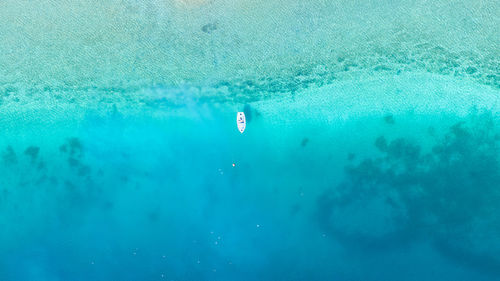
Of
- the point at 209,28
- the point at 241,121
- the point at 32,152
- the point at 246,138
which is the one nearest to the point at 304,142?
the point at 246,138

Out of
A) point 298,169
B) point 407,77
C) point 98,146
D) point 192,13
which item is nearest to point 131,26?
point 192,13

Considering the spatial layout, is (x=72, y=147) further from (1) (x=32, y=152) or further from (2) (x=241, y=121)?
(2) (x=241, y=121)

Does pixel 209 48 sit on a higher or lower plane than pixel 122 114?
higher

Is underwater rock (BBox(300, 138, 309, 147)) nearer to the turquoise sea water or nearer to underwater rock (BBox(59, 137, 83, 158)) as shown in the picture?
A: the turquoise sea water

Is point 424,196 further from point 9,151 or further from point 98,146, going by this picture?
point 9,151

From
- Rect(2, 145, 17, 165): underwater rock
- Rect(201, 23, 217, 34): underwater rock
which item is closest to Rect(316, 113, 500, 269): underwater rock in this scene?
Rect(201, 23, 217, 34): underwater rock
